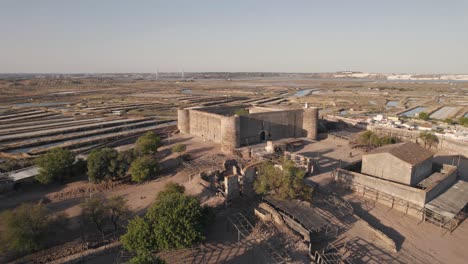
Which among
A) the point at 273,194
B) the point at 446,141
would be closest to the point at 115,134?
the point at 273,194

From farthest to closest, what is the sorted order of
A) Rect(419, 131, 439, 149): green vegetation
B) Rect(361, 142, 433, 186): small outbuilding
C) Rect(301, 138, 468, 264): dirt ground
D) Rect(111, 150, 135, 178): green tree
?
1. Rect(419, 131, 439, 149): green vegetation
2. Rect(111, 150, 135, 178): green tree
3. Rect(361, 142, 433, 186): small outbuilding
4. Rect(301, 138, 468, 264): dirt ground

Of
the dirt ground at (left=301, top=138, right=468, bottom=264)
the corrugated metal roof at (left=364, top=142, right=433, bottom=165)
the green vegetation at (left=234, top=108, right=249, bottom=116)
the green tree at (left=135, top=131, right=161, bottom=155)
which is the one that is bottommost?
the dirt ground at (left=301, top=138, right=468, bottom=264)

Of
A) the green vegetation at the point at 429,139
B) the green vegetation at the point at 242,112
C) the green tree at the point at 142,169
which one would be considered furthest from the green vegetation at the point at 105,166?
the green vegetation at the point at 429,139

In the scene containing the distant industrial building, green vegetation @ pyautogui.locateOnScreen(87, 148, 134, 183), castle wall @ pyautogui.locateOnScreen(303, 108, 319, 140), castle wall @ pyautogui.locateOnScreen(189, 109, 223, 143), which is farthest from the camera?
castle wall @ pyautogui.locateOnScreen(303, 108, 319, 140)

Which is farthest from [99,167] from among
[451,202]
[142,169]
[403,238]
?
[451,202]

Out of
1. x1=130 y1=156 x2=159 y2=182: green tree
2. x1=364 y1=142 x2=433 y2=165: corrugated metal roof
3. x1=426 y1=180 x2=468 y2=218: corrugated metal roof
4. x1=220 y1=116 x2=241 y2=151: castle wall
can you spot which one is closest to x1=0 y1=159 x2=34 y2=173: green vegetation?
x1=130 y1=156 x2=159 y2=182: green tree

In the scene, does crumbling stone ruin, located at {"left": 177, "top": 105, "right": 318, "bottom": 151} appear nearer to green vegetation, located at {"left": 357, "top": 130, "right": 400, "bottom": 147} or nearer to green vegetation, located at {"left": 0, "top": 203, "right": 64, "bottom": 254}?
green vegetation, located at {"left": 357, "top": 130, "right": 400, "bottom": 147}
